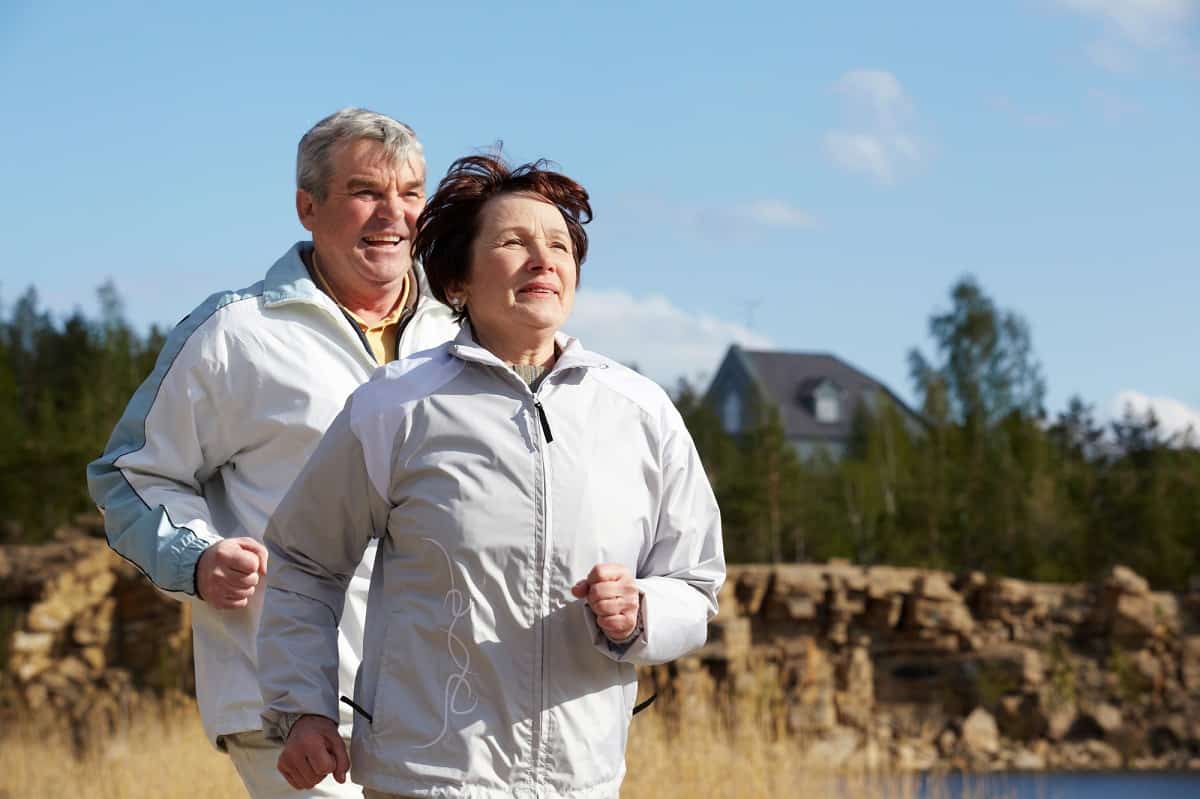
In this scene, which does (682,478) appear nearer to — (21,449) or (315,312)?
(315,312)

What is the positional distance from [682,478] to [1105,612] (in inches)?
884

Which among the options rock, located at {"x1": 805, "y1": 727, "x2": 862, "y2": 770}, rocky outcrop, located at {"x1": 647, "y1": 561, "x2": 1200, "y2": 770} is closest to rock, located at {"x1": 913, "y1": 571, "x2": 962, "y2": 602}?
rocky outcrop, located at {"x1": 647, "y1": 561, "x2": 1200, "y2": 770}

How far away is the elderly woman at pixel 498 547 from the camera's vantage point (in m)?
2.10

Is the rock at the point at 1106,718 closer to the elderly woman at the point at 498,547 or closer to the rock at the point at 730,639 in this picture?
the rock at the point at 730,639

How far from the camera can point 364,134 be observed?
10.4 ft

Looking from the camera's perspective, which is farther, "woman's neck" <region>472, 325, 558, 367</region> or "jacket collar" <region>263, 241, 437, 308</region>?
"jacket collar" <region>263, 241, 437, 308</region>

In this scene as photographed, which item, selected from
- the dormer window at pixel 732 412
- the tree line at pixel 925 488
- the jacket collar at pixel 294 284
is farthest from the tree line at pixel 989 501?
the jacket collar at pixel 294 284

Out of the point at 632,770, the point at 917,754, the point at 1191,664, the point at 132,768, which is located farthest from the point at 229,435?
the point at 1191,664

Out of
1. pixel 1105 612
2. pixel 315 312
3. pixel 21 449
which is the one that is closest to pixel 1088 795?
pixel 1105 612

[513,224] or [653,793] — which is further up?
[513,224]

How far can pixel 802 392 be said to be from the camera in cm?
4300

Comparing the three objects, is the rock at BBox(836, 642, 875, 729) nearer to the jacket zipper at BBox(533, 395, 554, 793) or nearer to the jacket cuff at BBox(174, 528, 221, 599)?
the jacket cuff at BBox(174, 528, 221, 599)

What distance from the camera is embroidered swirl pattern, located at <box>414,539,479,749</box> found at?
2.09 m

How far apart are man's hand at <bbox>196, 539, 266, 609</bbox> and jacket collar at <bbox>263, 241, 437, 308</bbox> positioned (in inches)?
22.5
